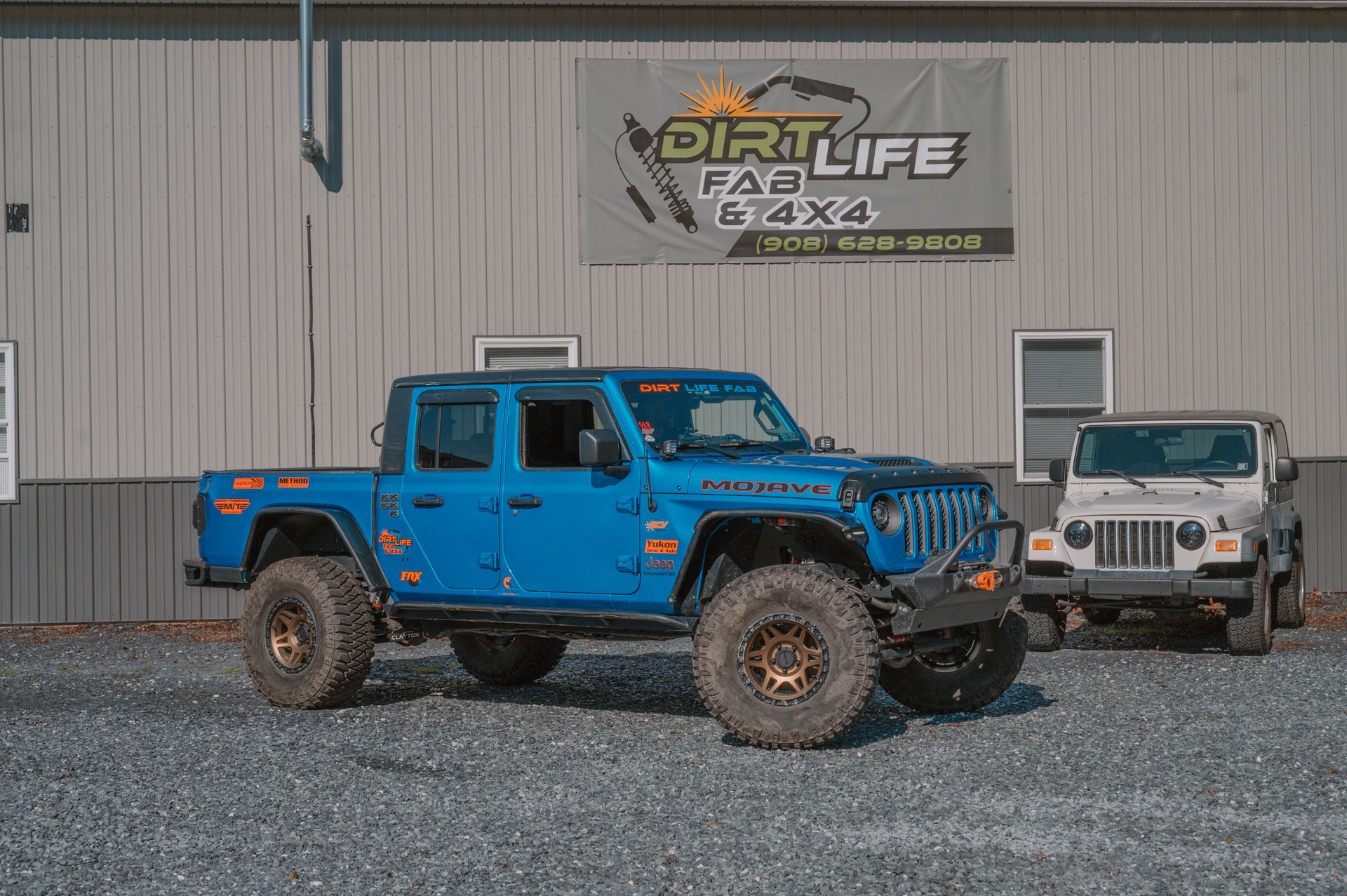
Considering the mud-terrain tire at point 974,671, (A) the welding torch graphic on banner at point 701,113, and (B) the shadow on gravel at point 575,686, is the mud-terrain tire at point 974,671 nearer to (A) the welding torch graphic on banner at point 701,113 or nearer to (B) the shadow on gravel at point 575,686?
(B) the shadow on gravel at point 575,686

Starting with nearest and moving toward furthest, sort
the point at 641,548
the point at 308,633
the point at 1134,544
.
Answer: the point at 641,548
the point at 308,633
the point at 1134,544

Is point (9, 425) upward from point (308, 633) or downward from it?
upward

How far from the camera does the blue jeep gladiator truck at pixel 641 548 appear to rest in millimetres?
8055

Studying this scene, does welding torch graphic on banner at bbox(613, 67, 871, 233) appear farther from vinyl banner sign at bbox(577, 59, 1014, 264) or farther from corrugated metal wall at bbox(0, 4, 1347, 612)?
corrugated metal wall at bbox(0, 4, 1347, 612)

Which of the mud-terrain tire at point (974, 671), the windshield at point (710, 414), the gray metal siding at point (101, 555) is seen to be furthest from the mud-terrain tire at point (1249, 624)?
the gray metal siding at point (101, 555)

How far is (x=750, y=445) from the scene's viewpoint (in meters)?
9.22

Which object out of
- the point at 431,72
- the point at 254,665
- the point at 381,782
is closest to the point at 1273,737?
the point at 381,782

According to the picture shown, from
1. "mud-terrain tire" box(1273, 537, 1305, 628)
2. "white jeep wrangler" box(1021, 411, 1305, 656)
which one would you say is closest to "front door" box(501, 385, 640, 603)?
"white jeep wrangler" box(1021, 411, 1305, 656)

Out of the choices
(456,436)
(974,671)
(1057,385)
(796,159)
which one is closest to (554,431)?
(456,436)

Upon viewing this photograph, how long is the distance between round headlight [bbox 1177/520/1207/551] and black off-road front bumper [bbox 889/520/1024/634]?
349cm

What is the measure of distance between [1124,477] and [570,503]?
19.3ft

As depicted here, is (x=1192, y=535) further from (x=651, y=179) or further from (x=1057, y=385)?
(x=651, y=179)

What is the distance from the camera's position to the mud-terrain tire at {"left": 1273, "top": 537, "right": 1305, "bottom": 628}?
1334 centimetres

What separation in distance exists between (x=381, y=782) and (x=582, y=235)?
9.34 m
